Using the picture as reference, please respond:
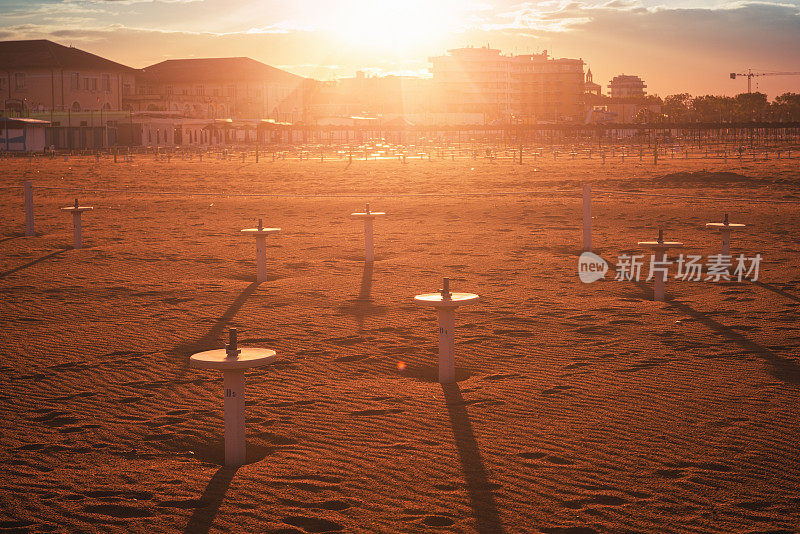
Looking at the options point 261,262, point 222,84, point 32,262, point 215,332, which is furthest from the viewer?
point 222,84

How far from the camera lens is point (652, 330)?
10.0 m

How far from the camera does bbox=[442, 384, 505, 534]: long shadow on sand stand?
5.07 metres

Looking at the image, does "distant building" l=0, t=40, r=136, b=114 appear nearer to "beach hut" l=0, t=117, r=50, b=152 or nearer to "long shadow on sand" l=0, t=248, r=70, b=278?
"beach hut" l=0, t=117, r=50, b=152

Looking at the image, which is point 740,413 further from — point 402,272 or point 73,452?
point 402,272

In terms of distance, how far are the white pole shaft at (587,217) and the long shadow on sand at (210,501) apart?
10.9 m

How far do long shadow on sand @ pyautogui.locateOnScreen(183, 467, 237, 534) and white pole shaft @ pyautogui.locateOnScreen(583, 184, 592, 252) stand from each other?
1089 centimetres

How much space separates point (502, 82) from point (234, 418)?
196207 mm

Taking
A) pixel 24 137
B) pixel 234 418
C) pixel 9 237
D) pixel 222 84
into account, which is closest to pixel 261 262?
pixel 234 418

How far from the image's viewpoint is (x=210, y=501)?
5434 millimetres

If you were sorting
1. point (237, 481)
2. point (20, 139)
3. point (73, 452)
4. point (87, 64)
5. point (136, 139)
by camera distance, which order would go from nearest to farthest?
1. point (237, 481)
2. point (73, 452)
3. point (20, 139)
4. point (136, 139)
5. point (87, 64)

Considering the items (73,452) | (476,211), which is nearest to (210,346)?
(73,452)

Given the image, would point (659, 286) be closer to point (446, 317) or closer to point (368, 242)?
point (446, 317)

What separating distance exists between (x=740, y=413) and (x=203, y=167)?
45.1 meters

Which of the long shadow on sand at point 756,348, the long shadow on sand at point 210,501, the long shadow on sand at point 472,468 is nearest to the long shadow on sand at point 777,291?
the long shadow on sand at point 756,348
